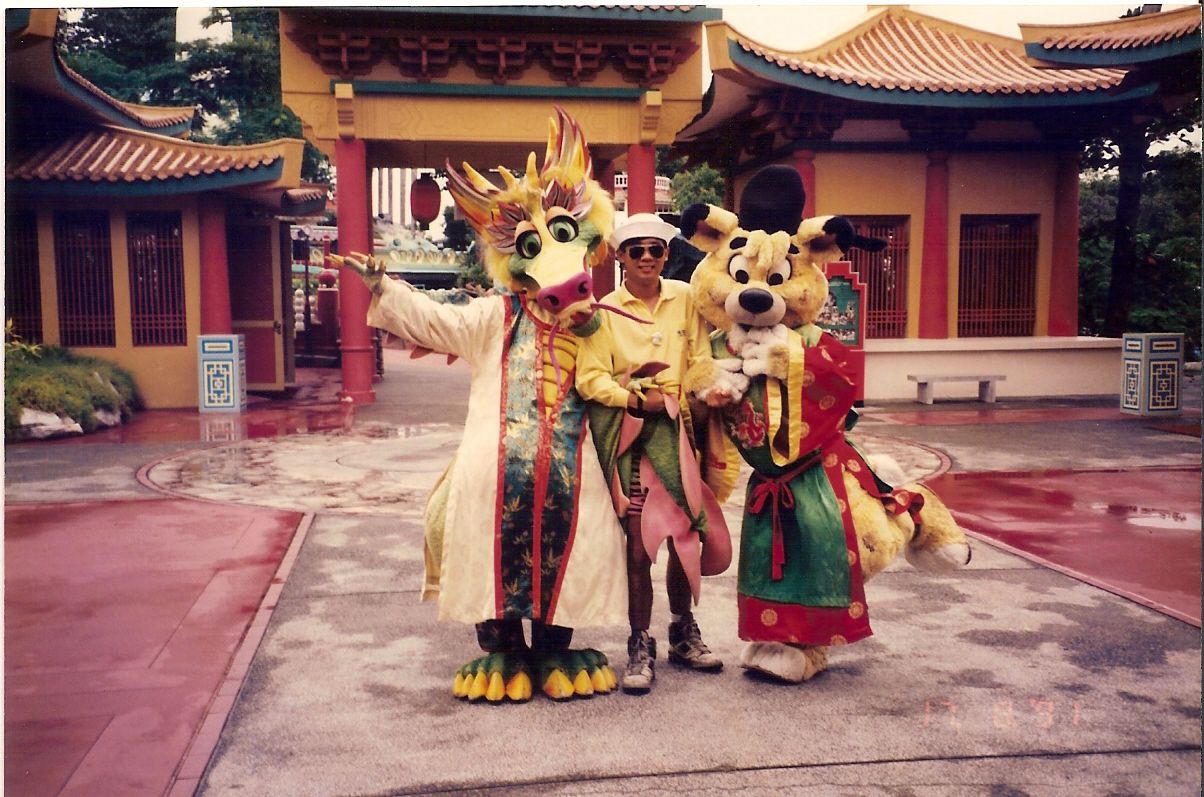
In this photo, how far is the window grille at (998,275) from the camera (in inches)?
543

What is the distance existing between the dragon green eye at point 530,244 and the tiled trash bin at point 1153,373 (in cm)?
987

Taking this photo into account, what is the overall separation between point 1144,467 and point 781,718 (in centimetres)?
608

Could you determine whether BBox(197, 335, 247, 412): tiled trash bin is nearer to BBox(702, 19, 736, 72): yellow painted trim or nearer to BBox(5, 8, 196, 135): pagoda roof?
BBox(5, 8, 196, 135): pagoda roof

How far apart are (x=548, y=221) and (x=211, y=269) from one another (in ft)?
35.5

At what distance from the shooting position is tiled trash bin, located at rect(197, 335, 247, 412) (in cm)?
1253

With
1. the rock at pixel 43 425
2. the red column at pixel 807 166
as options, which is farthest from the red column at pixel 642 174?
the rock at pixel 43 425

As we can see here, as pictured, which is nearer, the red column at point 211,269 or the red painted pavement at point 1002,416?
the red painted pavement at point 1002,416

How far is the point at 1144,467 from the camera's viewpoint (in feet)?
27.2

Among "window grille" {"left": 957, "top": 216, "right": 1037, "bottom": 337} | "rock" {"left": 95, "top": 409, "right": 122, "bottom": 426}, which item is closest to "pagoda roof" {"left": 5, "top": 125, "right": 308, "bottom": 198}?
"rock" {"left": 95, "top": 409, "right": 122, "bottom": 426}

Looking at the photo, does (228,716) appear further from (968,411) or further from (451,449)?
(968,411)

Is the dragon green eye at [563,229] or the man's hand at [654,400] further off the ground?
the dragon green eye at [563,229]

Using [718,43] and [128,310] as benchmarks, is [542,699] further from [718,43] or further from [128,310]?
[128,310]

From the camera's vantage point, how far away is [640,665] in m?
3.70

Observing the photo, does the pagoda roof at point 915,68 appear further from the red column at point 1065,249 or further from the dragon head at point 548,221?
the dragon head at point 548,221
